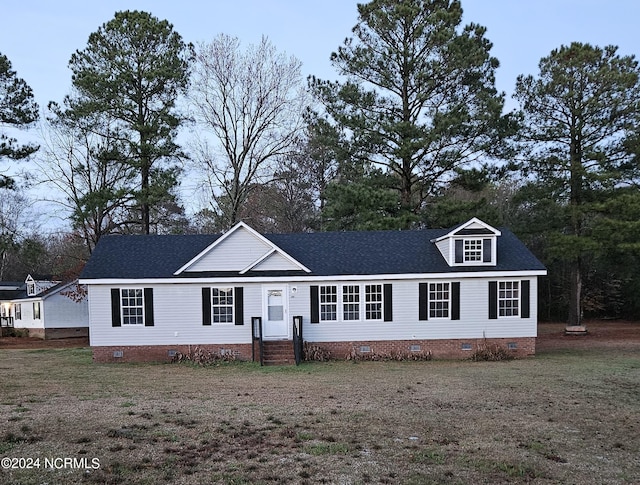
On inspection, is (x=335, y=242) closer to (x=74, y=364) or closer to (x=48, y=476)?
(x=74, y=364)

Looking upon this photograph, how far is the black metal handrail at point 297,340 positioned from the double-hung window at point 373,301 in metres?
2.47

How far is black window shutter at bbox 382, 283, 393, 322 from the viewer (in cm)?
1923

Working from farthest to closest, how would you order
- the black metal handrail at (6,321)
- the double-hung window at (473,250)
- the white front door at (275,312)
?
1. the black metal handrail at (6,321)
2. the double-hung window at (473,250)
3. the white front door at (275,312)

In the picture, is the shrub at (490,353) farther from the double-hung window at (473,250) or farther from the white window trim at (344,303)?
the white window trim at (344,303)

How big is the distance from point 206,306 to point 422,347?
7824 millimetres

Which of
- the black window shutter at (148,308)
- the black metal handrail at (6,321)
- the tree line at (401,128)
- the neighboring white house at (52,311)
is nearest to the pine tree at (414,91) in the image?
the tree line at (401,128)

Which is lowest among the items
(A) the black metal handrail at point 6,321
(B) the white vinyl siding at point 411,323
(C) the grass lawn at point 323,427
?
(A) the black metal handrail at point 6,321

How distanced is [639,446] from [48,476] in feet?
27.0

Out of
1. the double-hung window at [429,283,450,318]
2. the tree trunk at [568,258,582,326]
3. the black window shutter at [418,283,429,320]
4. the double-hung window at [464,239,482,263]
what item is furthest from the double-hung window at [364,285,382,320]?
the tree trunk at [568,258,582,326]

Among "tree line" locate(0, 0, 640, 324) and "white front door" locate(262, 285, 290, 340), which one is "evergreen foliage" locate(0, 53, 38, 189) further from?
"white front door" locate(262, 285, 290, 340)

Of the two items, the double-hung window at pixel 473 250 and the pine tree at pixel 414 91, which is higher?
the pine tree at pixel 414 91

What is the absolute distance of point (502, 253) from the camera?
66.7 ft

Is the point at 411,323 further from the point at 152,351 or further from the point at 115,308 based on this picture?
the point at 115,308

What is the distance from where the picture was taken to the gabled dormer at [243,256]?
62.8ft
